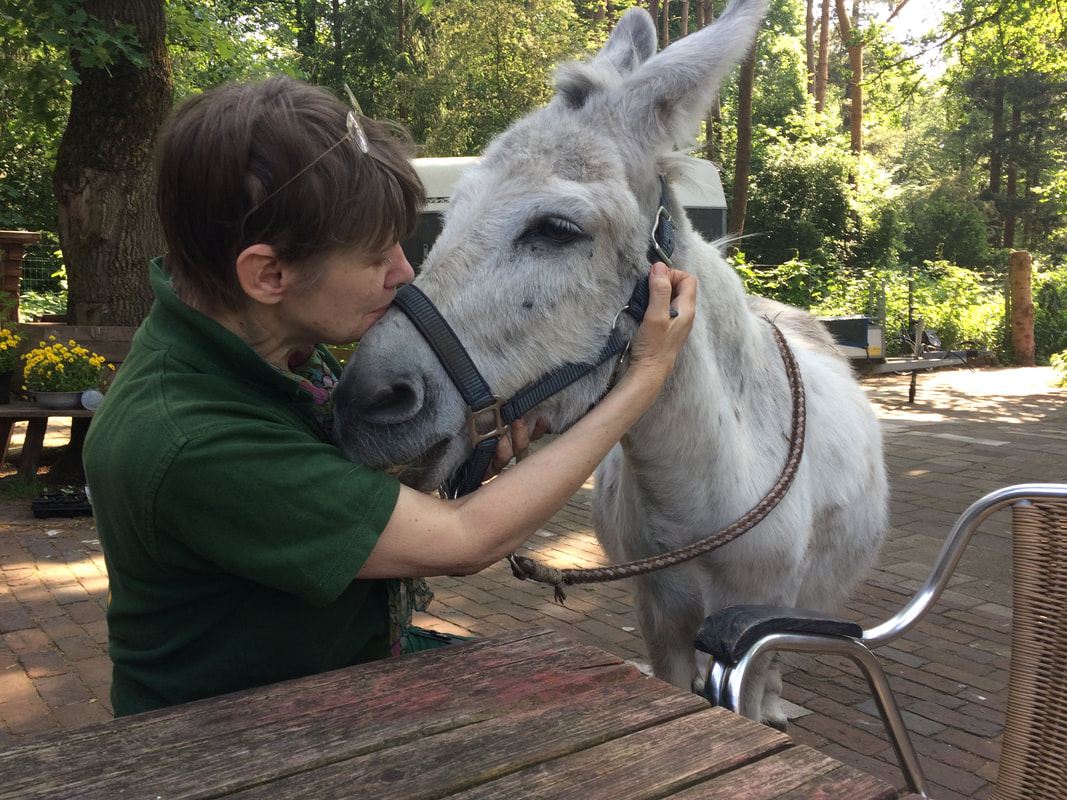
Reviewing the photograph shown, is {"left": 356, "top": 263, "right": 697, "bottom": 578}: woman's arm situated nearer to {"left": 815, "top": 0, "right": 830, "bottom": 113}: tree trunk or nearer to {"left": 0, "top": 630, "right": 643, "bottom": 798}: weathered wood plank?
{"left": 0, "top": 630, "right": 643, "bottom": 798}: weathered wood plank

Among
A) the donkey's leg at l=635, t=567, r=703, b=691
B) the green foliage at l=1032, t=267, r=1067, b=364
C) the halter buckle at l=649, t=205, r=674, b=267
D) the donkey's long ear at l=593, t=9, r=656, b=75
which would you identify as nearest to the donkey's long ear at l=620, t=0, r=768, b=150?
the halter buckle at l=649, t=205, r=674, b=267

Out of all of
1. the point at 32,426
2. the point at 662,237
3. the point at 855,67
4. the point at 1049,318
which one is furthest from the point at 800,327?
the point at 855,67

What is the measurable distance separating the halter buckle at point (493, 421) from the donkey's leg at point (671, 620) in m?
0.85

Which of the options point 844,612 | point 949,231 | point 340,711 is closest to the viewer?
point 340,711

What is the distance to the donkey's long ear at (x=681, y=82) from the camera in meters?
1.89

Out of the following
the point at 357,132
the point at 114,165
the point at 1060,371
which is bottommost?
the point at 1060,371

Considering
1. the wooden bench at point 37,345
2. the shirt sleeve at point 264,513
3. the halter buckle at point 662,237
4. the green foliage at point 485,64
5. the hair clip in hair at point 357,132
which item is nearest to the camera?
the shirt sleeve at point 264,513

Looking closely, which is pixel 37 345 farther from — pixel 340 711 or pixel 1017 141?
pixel 1017 141

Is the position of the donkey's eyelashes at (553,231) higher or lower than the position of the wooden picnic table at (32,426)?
higher

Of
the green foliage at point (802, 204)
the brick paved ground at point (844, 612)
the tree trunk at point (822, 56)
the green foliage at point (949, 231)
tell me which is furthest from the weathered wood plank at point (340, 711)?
the green foliage at point (949, 231)

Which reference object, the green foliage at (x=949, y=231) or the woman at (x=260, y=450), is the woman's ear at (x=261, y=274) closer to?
the woman at (x=260, y=450)

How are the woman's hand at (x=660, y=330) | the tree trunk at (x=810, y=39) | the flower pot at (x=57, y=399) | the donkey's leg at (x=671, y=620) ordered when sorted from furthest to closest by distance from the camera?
the tree trunk at (x=810, y=39) → the flower pot at (x=57, y=399) → the donkey's leg at (x=671, y=620) → the woman's hand at (x=660, y=330)

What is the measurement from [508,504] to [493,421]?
0.26 metres

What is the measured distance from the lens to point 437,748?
3.92ft
